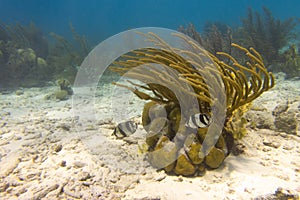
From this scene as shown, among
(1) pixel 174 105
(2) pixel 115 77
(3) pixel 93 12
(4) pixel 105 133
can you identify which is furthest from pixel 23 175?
(3) pixel 93 12

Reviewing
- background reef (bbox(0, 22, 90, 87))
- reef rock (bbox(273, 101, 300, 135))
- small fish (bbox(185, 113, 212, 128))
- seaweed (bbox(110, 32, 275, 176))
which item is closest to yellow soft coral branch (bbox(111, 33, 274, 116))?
seaweed (bbox(110, 32, 275, 176))

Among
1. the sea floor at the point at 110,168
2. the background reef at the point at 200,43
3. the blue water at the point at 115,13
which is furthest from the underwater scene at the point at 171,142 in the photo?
the blue water at the point at 115,13

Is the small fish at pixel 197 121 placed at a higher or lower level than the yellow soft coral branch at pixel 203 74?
lower

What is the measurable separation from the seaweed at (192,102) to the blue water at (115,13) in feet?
72.5

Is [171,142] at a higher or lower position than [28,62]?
lower

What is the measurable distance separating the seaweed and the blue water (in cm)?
2209

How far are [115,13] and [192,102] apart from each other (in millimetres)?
91746

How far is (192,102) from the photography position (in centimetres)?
239

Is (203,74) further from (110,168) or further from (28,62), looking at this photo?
(28,62)

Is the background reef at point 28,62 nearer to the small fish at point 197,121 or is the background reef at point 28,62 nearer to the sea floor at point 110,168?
the sea floor at point 110,168

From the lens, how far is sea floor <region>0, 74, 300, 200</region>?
2.01 m

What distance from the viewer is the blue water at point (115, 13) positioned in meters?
37.0

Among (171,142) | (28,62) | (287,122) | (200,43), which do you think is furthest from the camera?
(28,62)

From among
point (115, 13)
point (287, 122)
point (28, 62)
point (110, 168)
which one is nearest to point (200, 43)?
point (287, 122)
